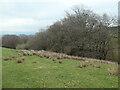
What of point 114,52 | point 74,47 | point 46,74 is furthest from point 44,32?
point 46,74

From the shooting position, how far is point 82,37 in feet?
129

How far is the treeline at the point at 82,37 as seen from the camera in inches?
1496

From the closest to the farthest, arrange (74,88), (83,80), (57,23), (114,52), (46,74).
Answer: (74,88) < (83,80) < (46,74) < (114,52) < (57,23)

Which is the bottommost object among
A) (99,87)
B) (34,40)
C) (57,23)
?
(99,87)

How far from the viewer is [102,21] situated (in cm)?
3947

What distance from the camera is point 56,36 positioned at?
129 ft

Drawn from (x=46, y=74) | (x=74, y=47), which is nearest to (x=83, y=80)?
(x=46, y=74)

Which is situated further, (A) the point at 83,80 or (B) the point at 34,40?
(B) the point at 34,40

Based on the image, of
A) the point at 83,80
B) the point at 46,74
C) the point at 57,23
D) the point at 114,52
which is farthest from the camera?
the point at 57,23

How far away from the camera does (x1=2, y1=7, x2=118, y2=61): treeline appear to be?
38000 mm

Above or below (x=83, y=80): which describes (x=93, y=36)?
above

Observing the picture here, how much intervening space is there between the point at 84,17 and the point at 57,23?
5.94 meters

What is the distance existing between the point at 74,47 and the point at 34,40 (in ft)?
29.9

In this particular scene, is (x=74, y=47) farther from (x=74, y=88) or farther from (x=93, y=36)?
(x=74, y=88)
